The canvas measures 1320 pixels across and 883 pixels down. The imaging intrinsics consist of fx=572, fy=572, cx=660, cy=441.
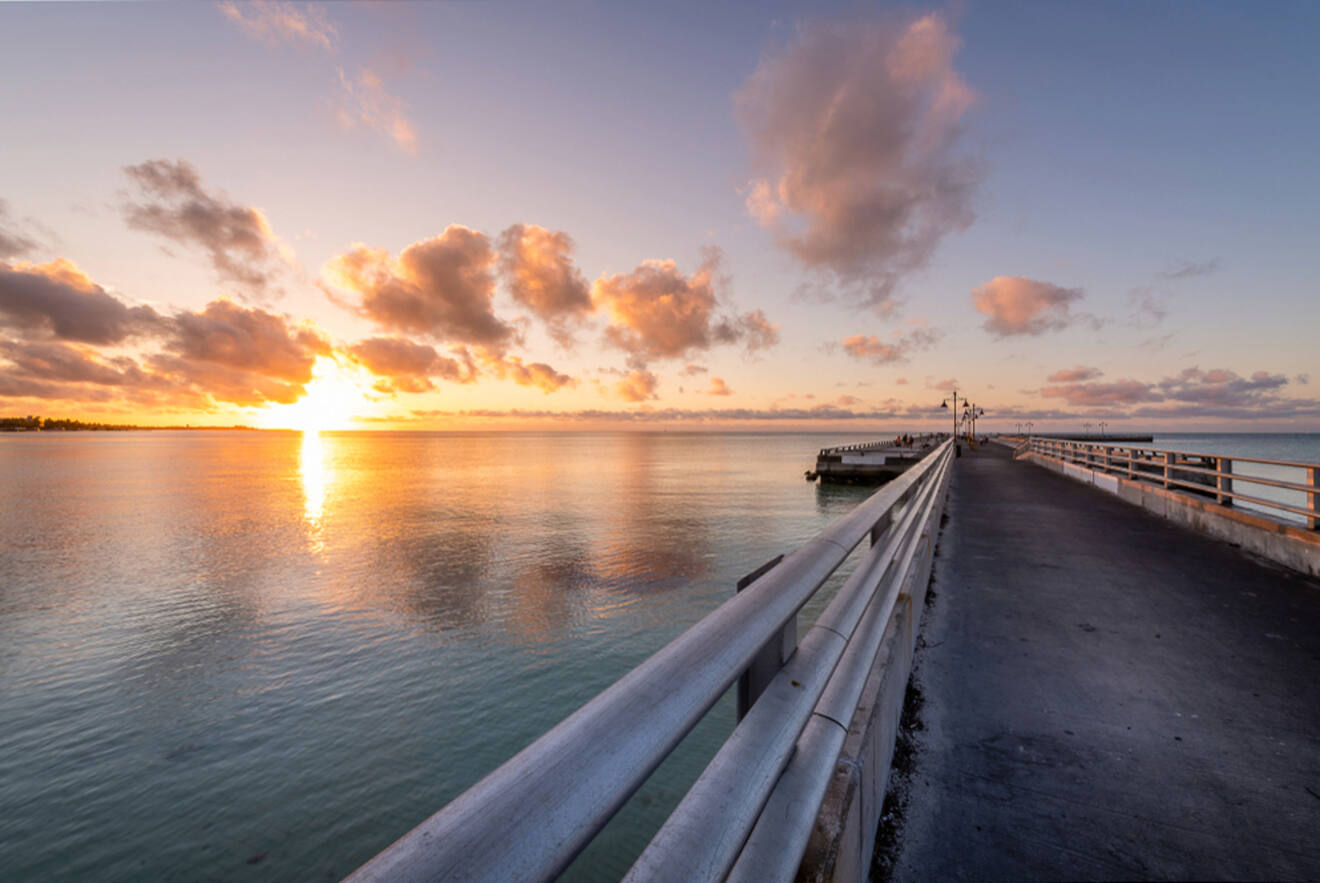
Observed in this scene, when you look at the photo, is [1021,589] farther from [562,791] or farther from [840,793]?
[562,791]

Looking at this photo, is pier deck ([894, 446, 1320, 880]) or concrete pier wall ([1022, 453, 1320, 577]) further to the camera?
concrete pier wall ([1022, 453, 1320, 577])

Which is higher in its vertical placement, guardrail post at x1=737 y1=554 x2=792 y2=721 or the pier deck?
guardrail post at x1=737 y1=554 x2=792 y2=721

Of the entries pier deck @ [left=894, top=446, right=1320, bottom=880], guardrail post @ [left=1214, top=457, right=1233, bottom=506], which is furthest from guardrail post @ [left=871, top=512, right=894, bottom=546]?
guardrail post @ [left=1214, top=457, right=1233, bottom=506]

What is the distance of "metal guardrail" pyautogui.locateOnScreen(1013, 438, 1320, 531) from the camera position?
7391mm

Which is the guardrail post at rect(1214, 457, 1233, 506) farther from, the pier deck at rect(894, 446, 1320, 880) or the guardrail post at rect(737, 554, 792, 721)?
the guardrail post at rect(737, 554, 792, 721)

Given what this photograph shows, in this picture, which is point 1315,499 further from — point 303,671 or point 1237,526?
point 303,671

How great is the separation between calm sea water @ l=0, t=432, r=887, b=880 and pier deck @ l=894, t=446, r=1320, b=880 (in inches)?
199

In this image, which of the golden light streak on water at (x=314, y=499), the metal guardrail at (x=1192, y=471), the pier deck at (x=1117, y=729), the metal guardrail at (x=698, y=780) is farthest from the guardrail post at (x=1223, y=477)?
the golden light streak on water at (x=314, y=499)

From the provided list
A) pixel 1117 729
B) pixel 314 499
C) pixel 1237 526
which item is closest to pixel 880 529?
pixel 1117 729

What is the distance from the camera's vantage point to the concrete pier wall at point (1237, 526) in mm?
7211

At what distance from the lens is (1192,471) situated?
10648 mm

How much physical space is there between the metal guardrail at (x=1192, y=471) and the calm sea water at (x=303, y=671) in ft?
28.3

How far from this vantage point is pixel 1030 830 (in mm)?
2641

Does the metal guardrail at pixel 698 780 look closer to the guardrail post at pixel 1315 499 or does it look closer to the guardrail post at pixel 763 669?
the guardrail post at pixel 763 669
